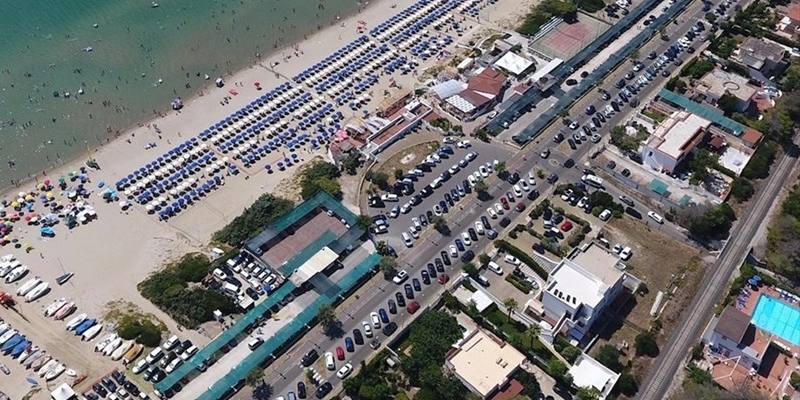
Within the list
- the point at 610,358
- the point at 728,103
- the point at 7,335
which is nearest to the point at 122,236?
the point at 7,335

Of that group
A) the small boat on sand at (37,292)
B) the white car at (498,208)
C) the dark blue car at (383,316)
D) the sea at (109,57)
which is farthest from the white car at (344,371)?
the sea at (109,57)

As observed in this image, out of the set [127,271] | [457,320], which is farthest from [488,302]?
[127,271]

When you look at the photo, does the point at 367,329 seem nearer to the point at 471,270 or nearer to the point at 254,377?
the point at 254,377

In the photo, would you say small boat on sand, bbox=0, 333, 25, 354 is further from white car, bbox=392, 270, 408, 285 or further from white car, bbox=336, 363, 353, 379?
white car, bbox=392, 270, 408, 285

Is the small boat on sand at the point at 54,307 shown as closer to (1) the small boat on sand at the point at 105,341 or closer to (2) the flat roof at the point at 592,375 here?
(1) the small boat on sand at the point at 105,341

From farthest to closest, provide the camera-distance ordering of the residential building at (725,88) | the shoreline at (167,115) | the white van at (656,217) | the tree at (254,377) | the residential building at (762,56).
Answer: the residential building at (762,56)
the residential building at (725,88)
the shoreline at (167,115)
the white van at (656,217)
the tree at (254,377)
